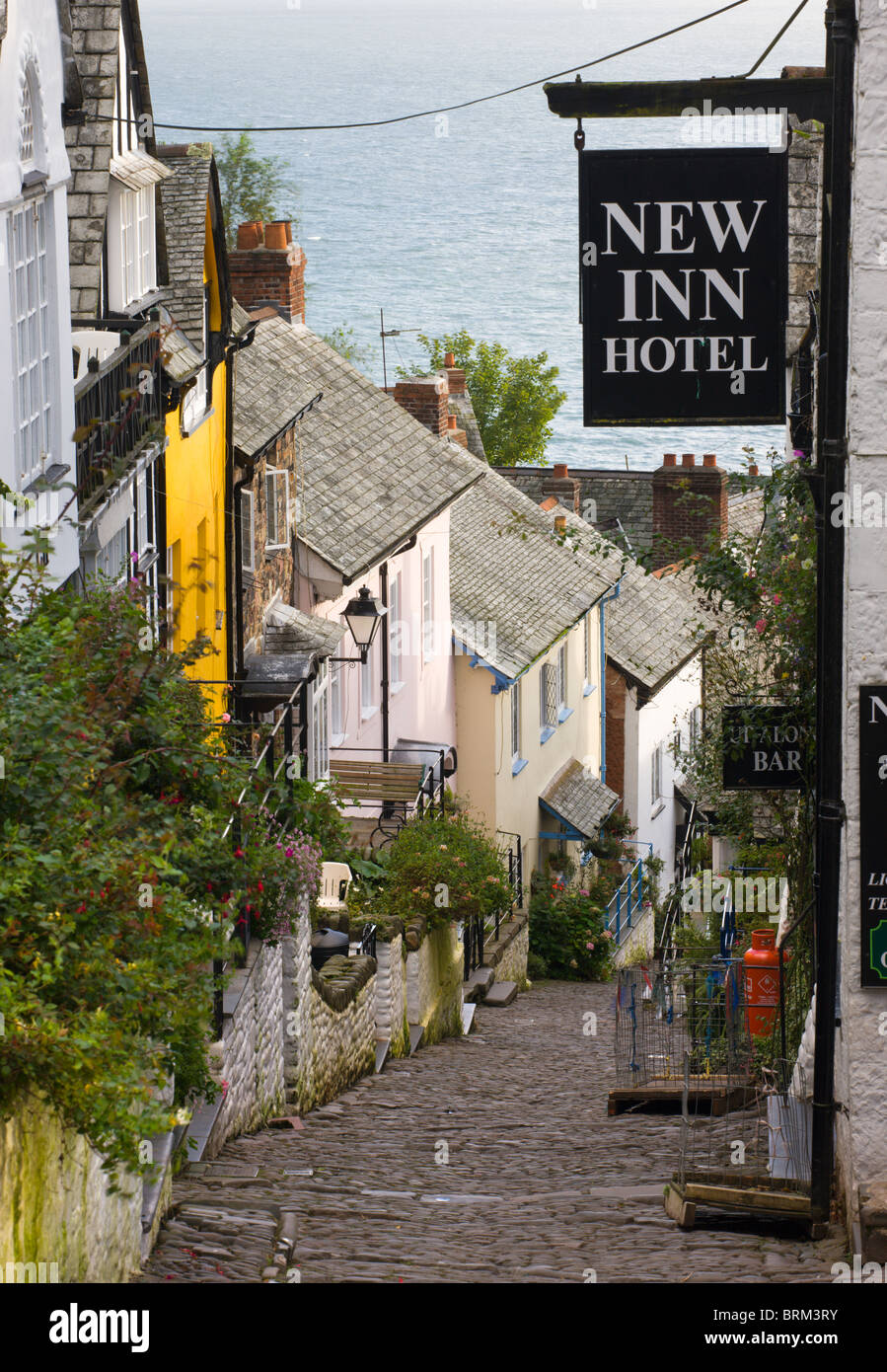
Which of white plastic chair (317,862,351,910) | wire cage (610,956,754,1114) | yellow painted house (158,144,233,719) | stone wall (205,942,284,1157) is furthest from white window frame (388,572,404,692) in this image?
stone wall (205,942,284,1157)

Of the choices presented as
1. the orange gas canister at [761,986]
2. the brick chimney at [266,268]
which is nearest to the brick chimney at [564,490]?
the brick chimney at [266,268]

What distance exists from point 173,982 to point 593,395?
311 centimetres

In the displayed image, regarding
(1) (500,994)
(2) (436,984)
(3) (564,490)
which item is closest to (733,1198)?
(2) (436,984)

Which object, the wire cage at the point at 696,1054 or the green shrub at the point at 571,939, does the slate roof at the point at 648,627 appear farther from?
the wire cage at the point at 696,1054

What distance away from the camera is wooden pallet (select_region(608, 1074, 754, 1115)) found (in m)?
10.3

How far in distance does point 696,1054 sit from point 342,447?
38.3 ft

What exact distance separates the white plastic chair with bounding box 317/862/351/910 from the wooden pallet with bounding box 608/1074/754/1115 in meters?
4.24

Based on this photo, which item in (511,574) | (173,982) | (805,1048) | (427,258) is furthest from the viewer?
(427,258)

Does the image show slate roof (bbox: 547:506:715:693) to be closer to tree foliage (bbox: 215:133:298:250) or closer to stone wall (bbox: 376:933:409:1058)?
stone wall (bbox: 376:933:409:1058)

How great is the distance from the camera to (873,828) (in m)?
7.04

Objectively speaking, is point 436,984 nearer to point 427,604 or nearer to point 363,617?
point 363,617

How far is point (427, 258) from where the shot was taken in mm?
143375
